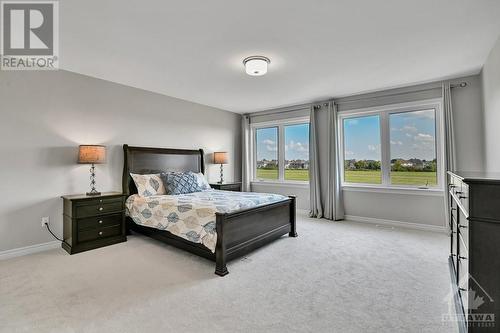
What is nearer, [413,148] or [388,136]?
[413,148]

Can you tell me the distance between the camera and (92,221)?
11.1 ft

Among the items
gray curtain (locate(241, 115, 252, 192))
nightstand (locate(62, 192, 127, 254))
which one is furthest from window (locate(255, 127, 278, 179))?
nightstand (locate(62, 192, 127, 254))

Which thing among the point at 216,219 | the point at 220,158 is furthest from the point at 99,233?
the point at 220,158

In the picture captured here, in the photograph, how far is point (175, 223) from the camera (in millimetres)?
3086

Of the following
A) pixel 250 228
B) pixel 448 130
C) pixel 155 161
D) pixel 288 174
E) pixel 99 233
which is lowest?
pixel 99 233

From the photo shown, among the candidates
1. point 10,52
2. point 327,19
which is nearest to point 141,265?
point 10,52

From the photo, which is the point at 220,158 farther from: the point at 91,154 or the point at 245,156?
the point at 91,154

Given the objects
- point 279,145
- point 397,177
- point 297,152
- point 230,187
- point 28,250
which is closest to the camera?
point 28,250

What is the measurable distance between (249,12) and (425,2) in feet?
4.90

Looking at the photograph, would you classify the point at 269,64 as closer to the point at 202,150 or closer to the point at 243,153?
the point at 202,150

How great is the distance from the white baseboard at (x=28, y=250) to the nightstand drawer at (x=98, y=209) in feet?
2.21

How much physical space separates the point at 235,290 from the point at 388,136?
4.00 metres

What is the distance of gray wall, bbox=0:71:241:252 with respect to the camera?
3105 mm

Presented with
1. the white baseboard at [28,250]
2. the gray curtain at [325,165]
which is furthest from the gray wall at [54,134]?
the gray curtain at [325,165]
